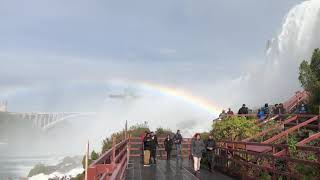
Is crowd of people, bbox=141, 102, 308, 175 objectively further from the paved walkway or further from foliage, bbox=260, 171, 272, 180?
foliage, bbox=260, 171, 272, 180

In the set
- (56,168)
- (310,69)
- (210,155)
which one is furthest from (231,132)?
(56,168)

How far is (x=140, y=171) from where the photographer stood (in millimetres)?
22156

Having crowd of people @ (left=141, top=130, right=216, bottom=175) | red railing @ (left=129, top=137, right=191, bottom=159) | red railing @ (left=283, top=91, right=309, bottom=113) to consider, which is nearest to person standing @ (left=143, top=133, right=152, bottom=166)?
crowd of people @ (left=141, top=130, right=216, bottom=175)

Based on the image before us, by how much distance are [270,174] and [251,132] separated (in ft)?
29.0

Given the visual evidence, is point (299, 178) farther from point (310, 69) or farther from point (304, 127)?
point (310, 69)

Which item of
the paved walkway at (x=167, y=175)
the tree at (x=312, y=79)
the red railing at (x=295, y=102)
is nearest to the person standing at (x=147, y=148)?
the paved walkway at (x=167, y=175)

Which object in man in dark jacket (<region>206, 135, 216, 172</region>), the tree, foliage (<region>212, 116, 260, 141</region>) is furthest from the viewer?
the tree

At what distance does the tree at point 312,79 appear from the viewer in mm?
28297

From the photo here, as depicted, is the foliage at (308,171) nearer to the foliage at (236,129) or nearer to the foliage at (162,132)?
the foliage at (236,129)

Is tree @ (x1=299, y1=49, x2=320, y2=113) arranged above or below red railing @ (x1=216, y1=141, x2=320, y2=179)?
above

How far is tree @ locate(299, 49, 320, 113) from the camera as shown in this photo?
28297 mm

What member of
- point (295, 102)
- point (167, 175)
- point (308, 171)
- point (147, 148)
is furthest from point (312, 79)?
point (308, 171)

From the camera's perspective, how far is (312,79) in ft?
97.1

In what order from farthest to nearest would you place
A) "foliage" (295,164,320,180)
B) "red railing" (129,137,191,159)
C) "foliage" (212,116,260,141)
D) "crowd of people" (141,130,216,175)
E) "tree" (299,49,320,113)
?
"red railing" (129,137,191,159), "tree" (299,49,320,113), "foliage" (212,116,260,141), "crowd of people" (141,130,216,175), "foliage" (295,164,320,180)
